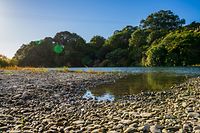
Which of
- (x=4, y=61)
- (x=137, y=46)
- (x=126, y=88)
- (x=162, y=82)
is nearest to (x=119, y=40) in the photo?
(x=137, y=46)

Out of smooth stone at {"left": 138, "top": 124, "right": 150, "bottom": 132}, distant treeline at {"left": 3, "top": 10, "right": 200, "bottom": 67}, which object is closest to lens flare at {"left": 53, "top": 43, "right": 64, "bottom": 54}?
distant treeline at {"left": 3, "top": 10, "right": 200, "bottom": 67}

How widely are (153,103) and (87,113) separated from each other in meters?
2.62

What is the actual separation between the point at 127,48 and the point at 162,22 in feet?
55.5

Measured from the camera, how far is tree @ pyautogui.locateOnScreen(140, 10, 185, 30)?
9717cm

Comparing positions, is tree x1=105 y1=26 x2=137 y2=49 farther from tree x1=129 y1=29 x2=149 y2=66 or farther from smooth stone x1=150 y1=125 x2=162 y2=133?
smooth stone x1=150 y1=125 x2=162 y2=133

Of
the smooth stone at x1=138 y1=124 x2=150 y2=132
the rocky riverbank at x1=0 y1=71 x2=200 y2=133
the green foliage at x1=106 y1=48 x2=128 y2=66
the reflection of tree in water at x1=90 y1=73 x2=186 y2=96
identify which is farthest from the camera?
the green foliage at x1=106 y1=48 x2=128 y2=66

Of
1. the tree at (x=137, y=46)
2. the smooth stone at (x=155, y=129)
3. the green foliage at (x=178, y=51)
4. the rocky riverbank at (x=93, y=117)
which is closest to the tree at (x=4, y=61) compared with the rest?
the rocky riverbank at (x=93, y=117)

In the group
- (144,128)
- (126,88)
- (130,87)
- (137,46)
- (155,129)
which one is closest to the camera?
(155,129)

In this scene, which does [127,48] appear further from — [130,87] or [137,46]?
[130,87]

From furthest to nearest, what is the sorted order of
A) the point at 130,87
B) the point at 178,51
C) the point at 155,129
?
1. the point at 178,51
2. the point at 130,87
3. the point at 155,129

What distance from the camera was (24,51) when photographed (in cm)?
8656

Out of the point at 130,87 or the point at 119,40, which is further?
the point at 119,40

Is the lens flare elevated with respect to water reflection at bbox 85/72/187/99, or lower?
elevated

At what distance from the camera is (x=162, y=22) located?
97.0 m
